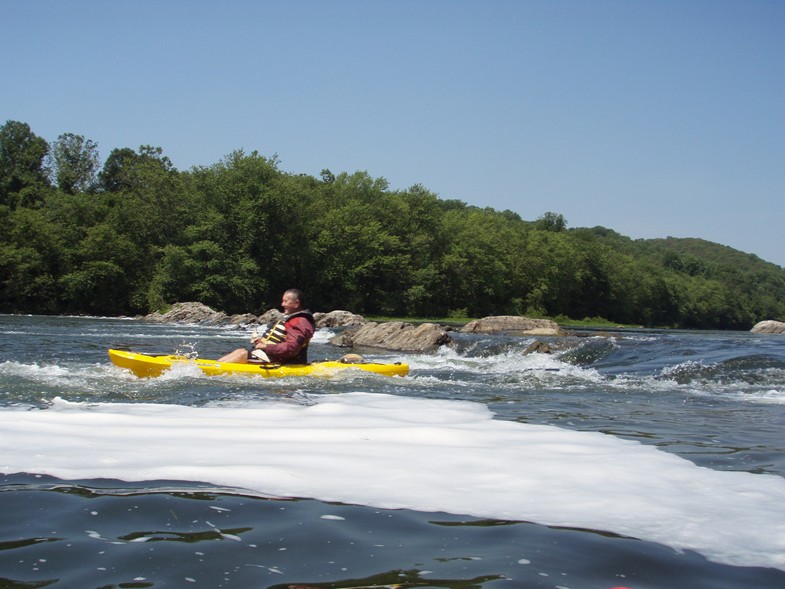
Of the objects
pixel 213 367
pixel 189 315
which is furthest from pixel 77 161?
pixel 213 367

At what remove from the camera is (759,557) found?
303 centimetres

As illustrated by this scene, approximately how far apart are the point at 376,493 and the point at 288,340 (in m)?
6.27

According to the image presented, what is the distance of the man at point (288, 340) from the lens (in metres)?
9.89

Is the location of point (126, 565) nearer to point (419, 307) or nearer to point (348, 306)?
point (348, 306)

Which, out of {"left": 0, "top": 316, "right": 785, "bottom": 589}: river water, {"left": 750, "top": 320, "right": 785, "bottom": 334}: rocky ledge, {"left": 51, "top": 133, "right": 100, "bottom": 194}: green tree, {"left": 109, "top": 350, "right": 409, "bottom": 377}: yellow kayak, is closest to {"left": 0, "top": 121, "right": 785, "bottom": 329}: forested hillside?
{"left": 51, "top": 133, "right": 100, "bottom": 194}: green tree

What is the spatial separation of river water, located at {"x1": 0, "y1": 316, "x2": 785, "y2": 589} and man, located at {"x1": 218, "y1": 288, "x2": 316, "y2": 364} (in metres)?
2.07

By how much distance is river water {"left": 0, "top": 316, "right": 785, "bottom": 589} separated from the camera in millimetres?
2760

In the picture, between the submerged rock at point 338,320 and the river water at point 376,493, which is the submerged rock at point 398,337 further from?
the river water at point 376,493

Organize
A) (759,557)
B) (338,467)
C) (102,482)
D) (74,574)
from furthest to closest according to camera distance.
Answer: (338,467), (102,482), (759,557), (74,574)

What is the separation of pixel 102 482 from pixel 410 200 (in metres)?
60.6

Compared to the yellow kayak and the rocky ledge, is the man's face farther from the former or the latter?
the rocky ledge

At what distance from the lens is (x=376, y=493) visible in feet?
12.5

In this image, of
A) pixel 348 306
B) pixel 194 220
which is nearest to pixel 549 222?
pixel 348 306

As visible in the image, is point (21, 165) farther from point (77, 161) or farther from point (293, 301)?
point (293, 301)
